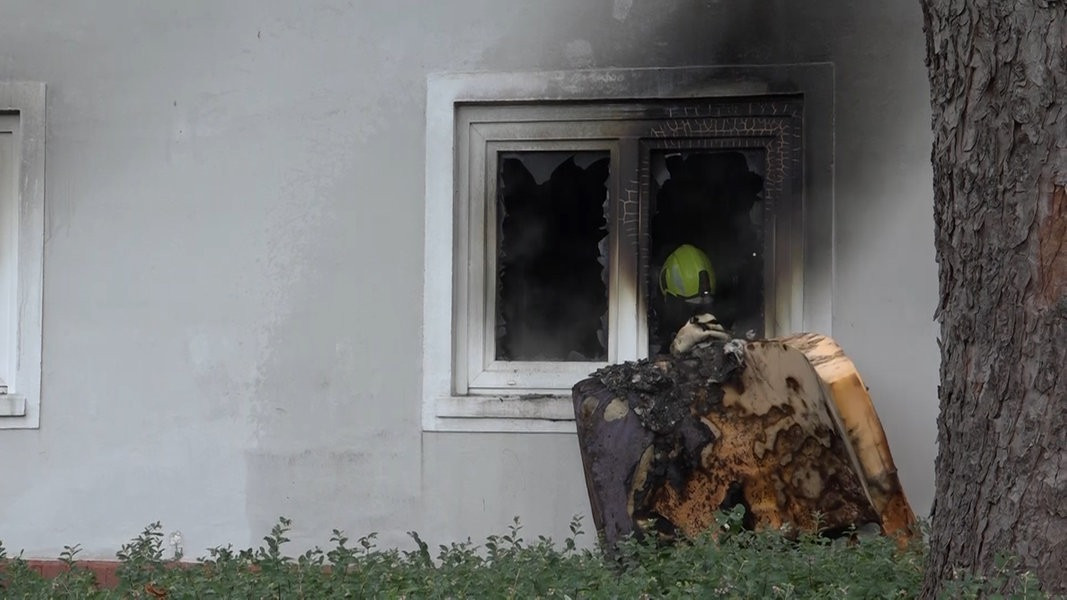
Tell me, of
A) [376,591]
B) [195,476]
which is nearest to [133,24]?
[195,476]

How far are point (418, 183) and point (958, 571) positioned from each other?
3375 millimetres

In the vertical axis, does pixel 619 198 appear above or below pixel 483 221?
above

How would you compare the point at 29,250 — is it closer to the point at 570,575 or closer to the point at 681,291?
the point at 681,291

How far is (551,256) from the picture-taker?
6.59 m

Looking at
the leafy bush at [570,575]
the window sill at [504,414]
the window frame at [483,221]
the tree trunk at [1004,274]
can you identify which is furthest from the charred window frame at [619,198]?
the tree trunk at [1004,274]

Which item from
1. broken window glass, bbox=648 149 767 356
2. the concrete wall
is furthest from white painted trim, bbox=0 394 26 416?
broken window glass, bbox=648 149 767 356

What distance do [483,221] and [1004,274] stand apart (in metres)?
3.20

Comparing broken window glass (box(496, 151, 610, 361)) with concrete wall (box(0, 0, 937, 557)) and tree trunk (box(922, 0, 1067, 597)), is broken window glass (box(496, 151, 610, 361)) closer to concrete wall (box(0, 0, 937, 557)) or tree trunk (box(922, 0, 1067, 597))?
concrete wall (box(0, 0, 937, 557))

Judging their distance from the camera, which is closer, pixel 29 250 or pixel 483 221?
pixel 483 221

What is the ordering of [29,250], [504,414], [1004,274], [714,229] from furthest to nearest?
1. [29,250]
2. [714,229]
3. [504,414]
4. [1004,274]

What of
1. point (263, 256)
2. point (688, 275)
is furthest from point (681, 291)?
point (263, 256)

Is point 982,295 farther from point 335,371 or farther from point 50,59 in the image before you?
point 50,59

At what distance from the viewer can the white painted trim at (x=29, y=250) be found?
665 centimetres

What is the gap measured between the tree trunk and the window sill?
2.56m
